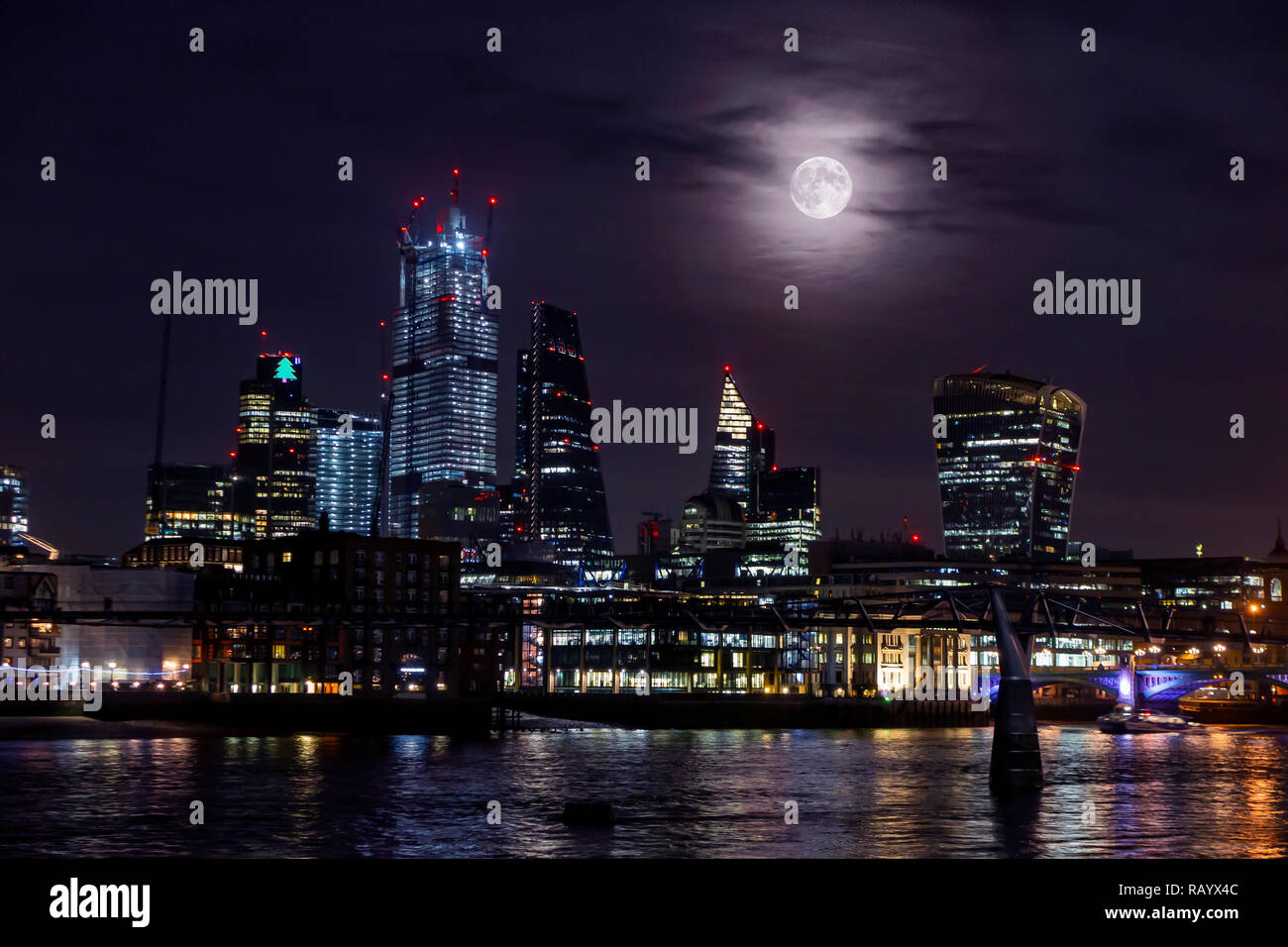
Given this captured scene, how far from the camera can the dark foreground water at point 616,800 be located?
200 feet

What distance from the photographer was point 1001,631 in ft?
259

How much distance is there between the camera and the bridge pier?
77188mm

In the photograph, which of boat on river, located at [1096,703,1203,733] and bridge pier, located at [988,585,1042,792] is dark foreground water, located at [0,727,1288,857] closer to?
bridge pier, located at [988,585,1042,792]

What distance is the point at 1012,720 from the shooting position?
7975 centimetres

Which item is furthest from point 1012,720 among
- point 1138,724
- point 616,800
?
point 1138,724

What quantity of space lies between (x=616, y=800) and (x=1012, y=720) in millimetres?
21365

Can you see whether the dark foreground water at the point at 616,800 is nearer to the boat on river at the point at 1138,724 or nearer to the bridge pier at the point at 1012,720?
the bridge pier at the point at 1012,720

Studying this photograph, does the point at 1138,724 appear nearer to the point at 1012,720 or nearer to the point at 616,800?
the point at 1012,720

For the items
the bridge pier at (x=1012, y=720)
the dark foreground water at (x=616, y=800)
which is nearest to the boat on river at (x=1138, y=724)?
the dark foreground water at (x=616, y=800)
